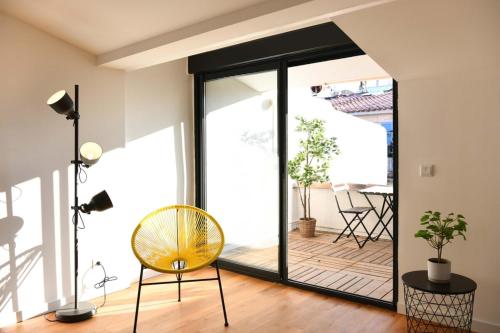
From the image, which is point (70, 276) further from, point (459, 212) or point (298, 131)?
point (298, 131)

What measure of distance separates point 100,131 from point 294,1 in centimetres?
206

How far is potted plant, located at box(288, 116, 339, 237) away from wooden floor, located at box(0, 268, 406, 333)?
7.48 feet

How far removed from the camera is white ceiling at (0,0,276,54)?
2.60 meters

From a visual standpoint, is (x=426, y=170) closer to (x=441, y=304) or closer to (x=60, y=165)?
(x=441, y=304)

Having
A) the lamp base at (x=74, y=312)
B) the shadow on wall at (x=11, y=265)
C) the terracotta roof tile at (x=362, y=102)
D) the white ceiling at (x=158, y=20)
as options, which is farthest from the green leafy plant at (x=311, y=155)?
the shadow on wall at (x=11, y=265)

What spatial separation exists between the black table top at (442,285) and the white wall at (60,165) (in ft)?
7.94

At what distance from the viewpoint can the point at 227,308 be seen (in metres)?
3.34

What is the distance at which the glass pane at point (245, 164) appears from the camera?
4035mm

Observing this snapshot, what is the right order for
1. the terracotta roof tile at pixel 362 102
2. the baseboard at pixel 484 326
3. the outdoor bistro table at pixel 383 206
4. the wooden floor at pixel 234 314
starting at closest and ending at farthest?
the baseboard at pixel 484 326
the wooden floor at pixel 234 314
the outdoor bistro table at pixel 383 206
the terracotta roof tile at pixel 362 102

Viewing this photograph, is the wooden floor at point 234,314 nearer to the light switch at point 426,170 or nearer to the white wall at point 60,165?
the white wall at point 60,165

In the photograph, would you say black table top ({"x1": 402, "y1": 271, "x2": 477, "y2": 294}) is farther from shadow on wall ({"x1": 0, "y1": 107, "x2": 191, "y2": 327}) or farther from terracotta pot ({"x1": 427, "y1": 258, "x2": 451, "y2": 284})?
shadow on wall ({"x1": 0, "y1": 107, "x2": 191, "y2": 327})

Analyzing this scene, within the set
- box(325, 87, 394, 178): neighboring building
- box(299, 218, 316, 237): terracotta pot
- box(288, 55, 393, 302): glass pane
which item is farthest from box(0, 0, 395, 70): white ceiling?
box(325, 87, 394, 178): neighboring building

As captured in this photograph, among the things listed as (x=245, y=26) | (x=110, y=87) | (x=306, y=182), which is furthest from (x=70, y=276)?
(x=306, y=182)

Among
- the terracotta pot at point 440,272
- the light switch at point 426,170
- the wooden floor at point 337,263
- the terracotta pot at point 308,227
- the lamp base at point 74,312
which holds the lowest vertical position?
the wooden floor at point 337,263
